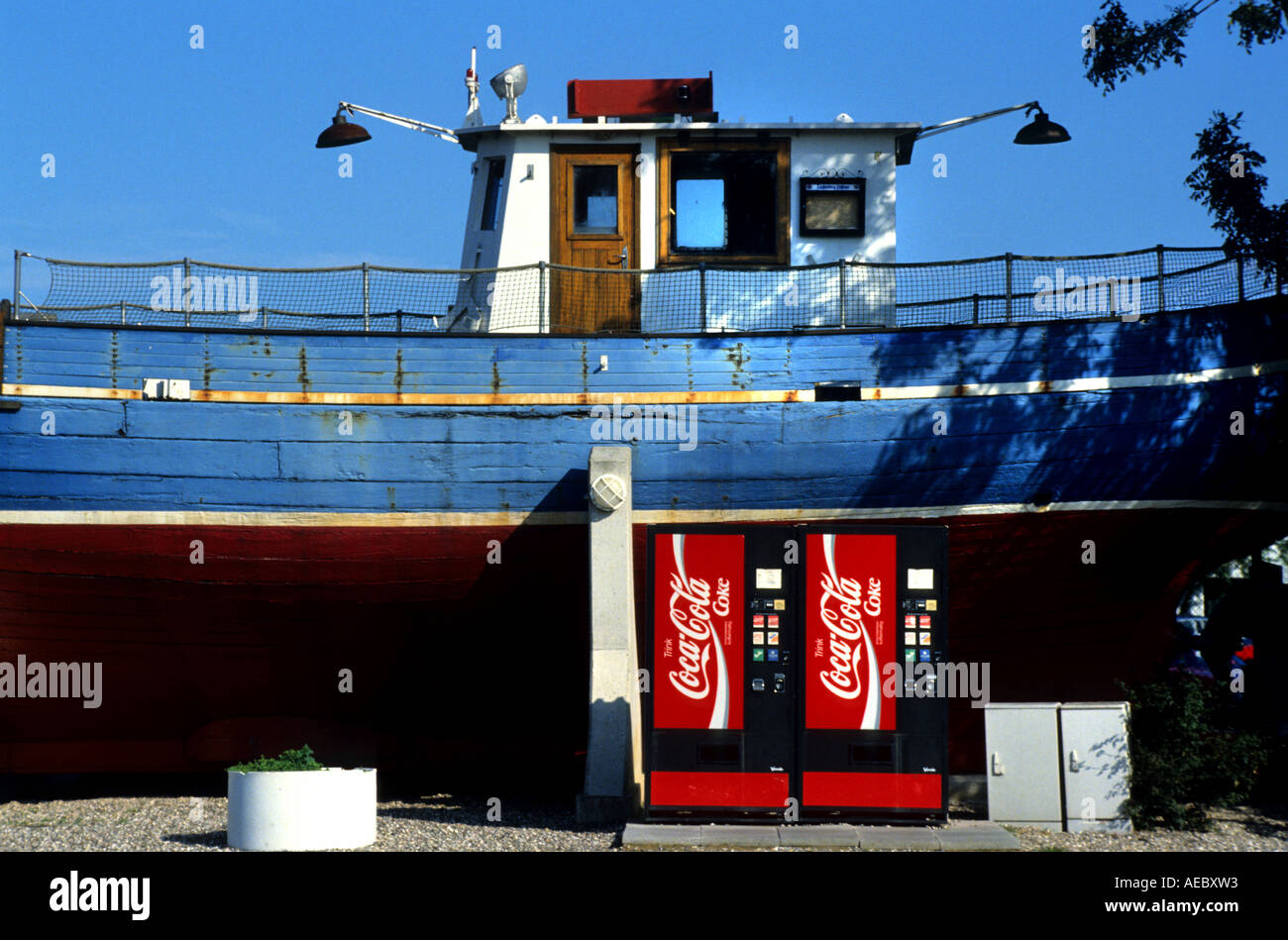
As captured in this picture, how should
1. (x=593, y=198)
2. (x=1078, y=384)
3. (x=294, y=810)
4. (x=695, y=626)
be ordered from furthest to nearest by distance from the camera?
1. (x=593, y=198)
2. (x=1078, y=384)
3. (x=695, y=626)
4. (x=294, y=810)

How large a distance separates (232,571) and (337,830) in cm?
421

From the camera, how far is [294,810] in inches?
464

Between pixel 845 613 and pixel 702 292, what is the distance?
4.52m

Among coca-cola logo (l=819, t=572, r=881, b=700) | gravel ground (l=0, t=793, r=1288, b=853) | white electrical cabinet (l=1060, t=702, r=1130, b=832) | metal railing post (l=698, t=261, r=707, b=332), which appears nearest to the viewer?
gravel ground (l=0, t=793, r=1288, b=853)

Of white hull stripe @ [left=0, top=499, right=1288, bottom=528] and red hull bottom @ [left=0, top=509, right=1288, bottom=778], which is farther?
red hull bottom @ [left=0, top=509, right=1288, bottom=778]

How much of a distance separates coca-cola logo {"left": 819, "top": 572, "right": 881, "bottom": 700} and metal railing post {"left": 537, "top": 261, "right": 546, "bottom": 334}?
461 centimetres

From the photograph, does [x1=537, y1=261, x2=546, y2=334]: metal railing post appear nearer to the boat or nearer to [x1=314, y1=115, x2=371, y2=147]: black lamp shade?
the boat

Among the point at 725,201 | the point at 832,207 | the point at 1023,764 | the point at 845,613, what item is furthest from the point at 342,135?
the point at 1023,764

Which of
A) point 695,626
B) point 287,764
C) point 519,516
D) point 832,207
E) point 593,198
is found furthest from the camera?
point 832,207

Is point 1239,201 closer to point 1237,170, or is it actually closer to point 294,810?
point 1237,170

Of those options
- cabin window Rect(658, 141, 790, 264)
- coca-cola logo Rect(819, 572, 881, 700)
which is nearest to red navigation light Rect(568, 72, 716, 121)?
cabin window Rect(658, 141, 790, 264)

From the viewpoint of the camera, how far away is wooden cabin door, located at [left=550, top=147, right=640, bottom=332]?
16.0 metres

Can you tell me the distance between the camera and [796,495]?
49.9ft

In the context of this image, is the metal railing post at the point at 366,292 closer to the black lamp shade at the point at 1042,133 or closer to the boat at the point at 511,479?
the boat at the point at 511,479
